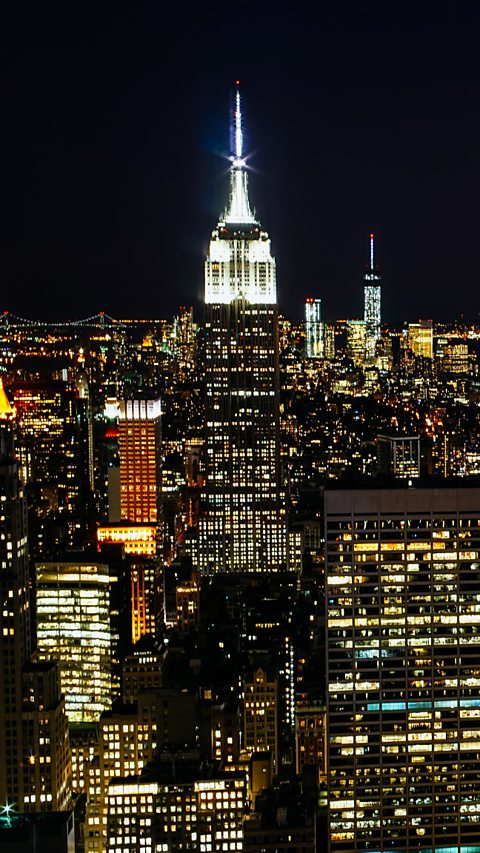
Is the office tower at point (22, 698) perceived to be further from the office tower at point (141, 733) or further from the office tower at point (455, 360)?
the office tower at point (455, 360)

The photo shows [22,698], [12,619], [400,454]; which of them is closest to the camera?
[22,698]

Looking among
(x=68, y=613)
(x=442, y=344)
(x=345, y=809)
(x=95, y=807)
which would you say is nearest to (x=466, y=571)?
(x=345, y=809)

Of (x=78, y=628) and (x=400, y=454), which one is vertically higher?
(x=400, y=454)

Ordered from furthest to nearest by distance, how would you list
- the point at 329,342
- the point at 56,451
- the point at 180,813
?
the point at 329,342 < the point at 56,451 < the point at 180,813

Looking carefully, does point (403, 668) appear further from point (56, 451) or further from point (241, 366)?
point (56, 451)

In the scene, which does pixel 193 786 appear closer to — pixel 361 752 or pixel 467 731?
pixel 361 752

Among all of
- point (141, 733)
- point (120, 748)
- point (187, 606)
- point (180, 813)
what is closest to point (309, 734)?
point (141, 733)

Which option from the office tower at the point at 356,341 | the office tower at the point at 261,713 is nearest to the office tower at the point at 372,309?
the office tower at the point at 356,341

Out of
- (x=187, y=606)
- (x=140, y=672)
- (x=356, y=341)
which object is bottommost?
(x=140, y=672)
